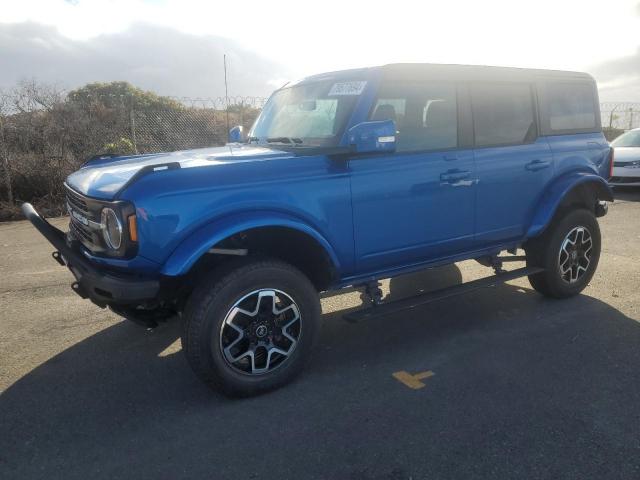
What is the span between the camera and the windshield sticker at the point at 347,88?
3691 millimetres

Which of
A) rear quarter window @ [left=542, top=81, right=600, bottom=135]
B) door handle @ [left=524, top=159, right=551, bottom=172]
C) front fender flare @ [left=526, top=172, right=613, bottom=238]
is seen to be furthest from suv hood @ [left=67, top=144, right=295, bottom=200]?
rear quarter window @ [left=542, top=81, right=600, bottom=135]

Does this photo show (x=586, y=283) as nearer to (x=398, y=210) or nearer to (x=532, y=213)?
(x=532, y=213)

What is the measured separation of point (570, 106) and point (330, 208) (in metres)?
2.81

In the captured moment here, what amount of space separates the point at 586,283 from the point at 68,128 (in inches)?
370

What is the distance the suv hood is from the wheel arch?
40cm

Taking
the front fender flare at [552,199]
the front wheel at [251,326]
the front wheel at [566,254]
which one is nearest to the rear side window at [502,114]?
the front fender flare at [552,199]

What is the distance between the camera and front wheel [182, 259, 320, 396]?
9.87 ft

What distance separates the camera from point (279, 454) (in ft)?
8.70

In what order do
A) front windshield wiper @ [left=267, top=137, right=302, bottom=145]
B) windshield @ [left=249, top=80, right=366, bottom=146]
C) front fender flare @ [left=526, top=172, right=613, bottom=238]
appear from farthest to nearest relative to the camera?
front fender flare @ [left=526, top=172, right=613, bottom=238] → front windshield wiper @ [left=267, top=137, right=302, bottom=145] → windshield @ [left=249, top=80, right=366, bottom=146]

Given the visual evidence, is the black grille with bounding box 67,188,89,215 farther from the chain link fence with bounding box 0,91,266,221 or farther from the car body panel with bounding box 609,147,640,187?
the car body panel with bounding box 609,147,640,187

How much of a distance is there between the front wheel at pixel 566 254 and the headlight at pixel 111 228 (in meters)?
3.51

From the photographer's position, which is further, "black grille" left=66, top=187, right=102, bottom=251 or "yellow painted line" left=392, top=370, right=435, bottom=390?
"yellow painted line" left=392, top=370, right=435, bottom=390

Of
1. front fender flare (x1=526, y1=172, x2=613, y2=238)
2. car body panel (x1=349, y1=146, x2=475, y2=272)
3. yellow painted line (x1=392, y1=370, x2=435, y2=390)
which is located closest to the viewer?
yellow painted line (x1=392, y1=370, x2=435, y2=390)

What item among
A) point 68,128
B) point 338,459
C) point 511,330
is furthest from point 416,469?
point 68,128
